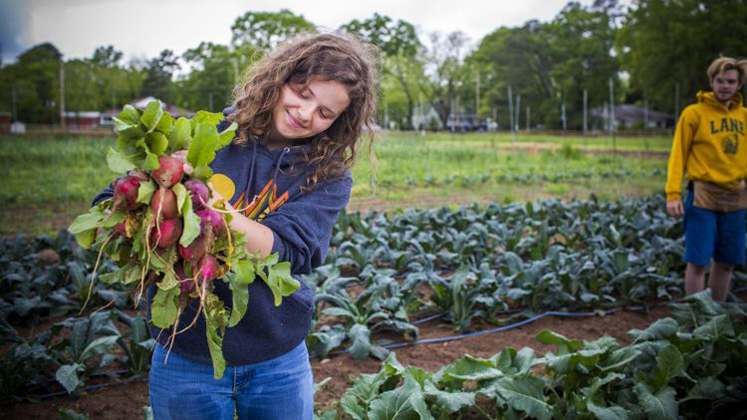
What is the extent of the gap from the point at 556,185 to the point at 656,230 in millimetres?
7207

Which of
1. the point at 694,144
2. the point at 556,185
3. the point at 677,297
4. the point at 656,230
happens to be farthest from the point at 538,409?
the point at 556,185

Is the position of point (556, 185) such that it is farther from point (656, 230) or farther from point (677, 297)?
point (677, 297)

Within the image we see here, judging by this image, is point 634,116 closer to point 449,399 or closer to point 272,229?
point 449,399

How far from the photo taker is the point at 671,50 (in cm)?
2681

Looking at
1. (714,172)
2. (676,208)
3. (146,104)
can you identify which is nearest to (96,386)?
(146,104)

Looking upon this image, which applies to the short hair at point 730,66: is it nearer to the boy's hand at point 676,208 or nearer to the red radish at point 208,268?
the boy's hand at point 676,208

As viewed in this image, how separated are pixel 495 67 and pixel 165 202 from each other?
5021 centimetres

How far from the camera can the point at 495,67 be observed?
48438 millimetres

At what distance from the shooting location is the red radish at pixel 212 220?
1.18 meters

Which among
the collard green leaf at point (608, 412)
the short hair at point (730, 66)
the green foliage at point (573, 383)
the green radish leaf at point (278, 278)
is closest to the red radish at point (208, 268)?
the green radish leaf at point (278, 278)

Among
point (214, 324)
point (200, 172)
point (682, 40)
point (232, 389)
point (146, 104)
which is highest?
point (682, 40)

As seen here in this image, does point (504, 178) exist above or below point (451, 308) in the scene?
above

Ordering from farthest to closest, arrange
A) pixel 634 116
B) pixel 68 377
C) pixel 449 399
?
pixel 634 116 → pixel 68 377 → pixel 449 399

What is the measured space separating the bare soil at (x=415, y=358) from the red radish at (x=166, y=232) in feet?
7.52
